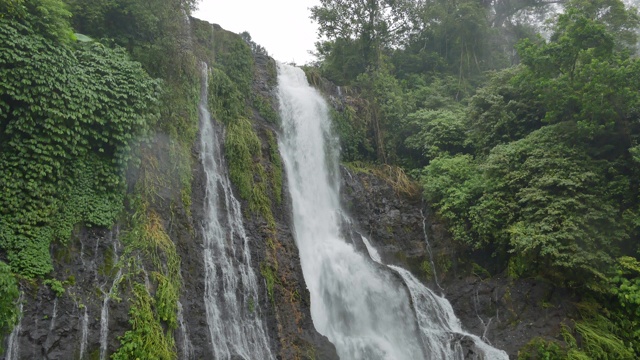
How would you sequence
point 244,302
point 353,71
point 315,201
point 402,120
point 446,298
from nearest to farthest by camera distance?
point 244,302 < point 446,298 < point 315,201 < point 402,120 < point 353,71

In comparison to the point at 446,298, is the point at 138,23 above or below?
above

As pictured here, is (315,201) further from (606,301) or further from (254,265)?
(606,301)

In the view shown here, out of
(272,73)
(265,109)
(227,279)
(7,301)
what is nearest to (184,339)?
(227,279)

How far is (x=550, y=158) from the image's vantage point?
39.9ft

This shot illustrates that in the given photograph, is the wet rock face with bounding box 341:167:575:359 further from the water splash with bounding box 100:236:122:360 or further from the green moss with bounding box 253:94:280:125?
the water splash with bounding box 100:236:122:360

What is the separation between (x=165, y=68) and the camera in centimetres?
1112

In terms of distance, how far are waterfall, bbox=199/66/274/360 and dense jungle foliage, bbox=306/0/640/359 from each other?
6707 mm

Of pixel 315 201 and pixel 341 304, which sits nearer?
pixel 341 304

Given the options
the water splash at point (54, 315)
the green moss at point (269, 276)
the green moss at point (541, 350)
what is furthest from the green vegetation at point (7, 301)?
the green moss at point (541, 350)

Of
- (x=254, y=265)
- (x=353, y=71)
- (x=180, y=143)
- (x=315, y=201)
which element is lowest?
(x=254, y=265)

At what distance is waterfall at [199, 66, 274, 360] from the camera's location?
877 cm

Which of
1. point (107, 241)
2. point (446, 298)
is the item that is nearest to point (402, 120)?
point (446, 298)

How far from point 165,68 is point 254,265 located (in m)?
5.67

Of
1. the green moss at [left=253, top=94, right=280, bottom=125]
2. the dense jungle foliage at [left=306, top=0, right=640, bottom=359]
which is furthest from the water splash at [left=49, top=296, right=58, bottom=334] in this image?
the dense jungle foliage at [left=306, top=0, right=640, bottom=359]
